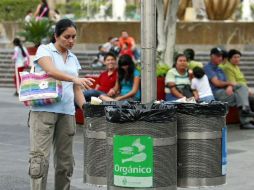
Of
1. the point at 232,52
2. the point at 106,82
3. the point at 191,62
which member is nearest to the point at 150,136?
the point at 106,82

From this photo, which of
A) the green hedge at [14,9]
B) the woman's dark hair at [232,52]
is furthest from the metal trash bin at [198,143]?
the green hedge at [14,9]

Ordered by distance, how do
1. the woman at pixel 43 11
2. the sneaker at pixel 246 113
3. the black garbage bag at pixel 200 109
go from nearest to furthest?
the black garbage bag at pixel 200 109, the sneaker at pixel 246 113, the woman at pixel 43 11

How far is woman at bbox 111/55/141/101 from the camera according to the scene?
1286cm

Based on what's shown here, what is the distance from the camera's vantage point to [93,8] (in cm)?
4691

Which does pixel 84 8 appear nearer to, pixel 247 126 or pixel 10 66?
pixel 10 66

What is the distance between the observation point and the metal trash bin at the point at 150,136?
6445mm

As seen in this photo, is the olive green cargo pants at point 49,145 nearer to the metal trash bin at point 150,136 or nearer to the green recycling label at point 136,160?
the metal trash bin at point 150,136

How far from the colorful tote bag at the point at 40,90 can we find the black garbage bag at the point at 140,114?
1020 millimetres

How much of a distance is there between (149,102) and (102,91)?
21.3ft

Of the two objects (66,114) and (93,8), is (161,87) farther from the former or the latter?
(93,8)

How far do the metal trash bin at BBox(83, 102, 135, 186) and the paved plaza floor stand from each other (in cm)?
91

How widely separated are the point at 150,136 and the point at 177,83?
24.0 ft

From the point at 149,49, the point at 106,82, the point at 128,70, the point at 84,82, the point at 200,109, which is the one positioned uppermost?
the point at 149,49

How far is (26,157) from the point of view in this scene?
11.2m
